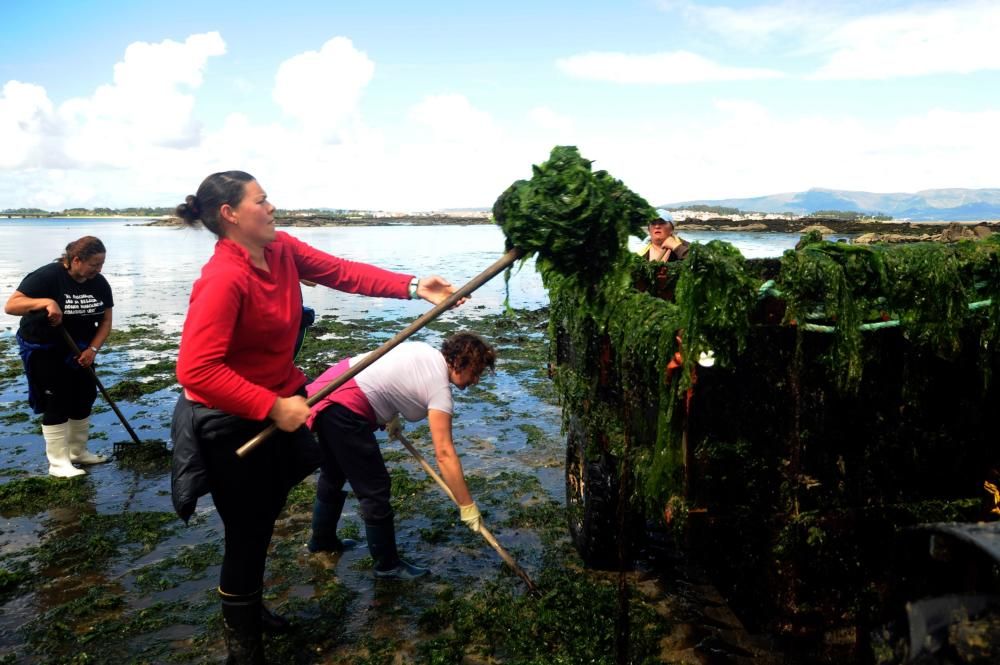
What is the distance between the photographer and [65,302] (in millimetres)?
6312

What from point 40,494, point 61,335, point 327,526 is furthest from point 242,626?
point 61,335

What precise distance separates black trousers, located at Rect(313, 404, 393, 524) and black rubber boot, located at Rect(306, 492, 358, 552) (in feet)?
1.60

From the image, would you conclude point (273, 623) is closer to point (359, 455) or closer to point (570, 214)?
point (359, 455)

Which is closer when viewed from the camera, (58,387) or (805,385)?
(805,385)

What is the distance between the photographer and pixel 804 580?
10.3 feet

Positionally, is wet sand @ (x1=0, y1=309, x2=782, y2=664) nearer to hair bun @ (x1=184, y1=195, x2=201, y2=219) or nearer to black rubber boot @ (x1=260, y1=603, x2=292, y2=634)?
black rubber boot @ (x1=260, y1=603, x2=292, y2=634)

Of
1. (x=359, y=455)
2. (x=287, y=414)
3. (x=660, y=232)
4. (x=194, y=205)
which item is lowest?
(x=359, y=455)

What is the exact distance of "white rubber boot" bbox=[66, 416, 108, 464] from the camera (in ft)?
22.1

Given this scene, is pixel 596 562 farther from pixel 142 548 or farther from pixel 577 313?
pixel 142 548

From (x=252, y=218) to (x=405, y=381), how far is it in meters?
1.55

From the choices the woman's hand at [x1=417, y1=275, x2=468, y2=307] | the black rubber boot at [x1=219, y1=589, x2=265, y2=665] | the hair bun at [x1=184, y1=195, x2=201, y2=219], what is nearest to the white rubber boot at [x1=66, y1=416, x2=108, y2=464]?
the black rubber boot at [x1=219, y1=589, x2=265, y2=665]

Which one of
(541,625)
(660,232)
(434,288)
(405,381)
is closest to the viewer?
(434,288)

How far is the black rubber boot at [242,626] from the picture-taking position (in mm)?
3324

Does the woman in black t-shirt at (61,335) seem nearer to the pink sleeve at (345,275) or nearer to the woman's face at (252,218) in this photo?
the pink sleeve at (345,275)
